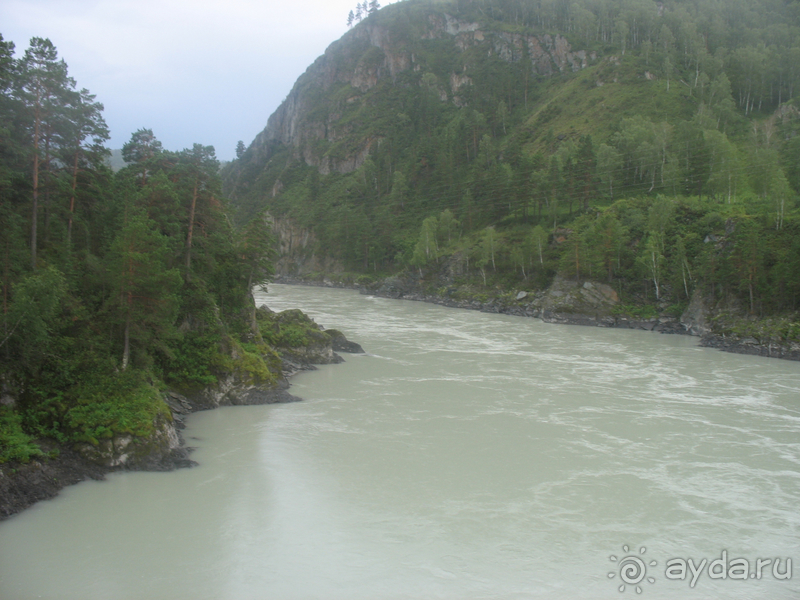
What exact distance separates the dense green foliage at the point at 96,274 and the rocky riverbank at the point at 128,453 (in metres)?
0.33

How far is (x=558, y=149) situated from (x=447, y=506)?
7332cm

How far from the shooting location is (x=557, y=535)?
12008 mm

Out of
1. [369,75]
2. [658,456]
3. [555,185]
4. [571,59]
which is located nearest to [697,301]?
[555,185]

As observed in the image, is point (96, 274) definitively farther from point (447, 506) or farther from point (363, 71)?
point (363, 71)

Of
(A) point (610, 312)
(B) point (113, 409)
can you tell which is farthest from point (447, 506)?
(A) point (610, 312)

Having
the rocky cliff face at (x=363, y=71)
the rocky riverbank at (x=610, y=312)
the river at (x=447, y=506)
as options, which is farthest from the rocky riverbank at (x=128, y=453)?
the rocky cliff face at (x=363, y=71)

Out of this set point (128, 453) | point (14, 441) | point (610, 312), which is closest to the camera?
point (14, 441)

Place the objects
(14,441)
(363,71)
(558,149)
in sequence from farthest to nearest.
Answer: (363,71) < (558,149) < (14,441)

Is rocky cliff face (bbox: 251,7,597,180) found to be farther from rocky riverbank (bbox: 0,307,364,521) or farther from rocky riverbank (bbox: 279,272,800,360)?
rocky riverbank (bbox: 0,307,364,521)

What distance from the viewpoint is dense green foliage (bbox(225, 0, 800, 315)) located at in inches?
1973

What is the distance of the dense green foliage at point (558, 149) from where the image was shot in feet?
164

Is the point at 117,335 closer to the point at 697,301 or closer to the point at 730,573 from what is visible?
the point at 730,573

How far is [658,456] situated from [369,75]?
5768 inches

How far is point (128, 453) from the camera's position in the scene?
14.6 metres
